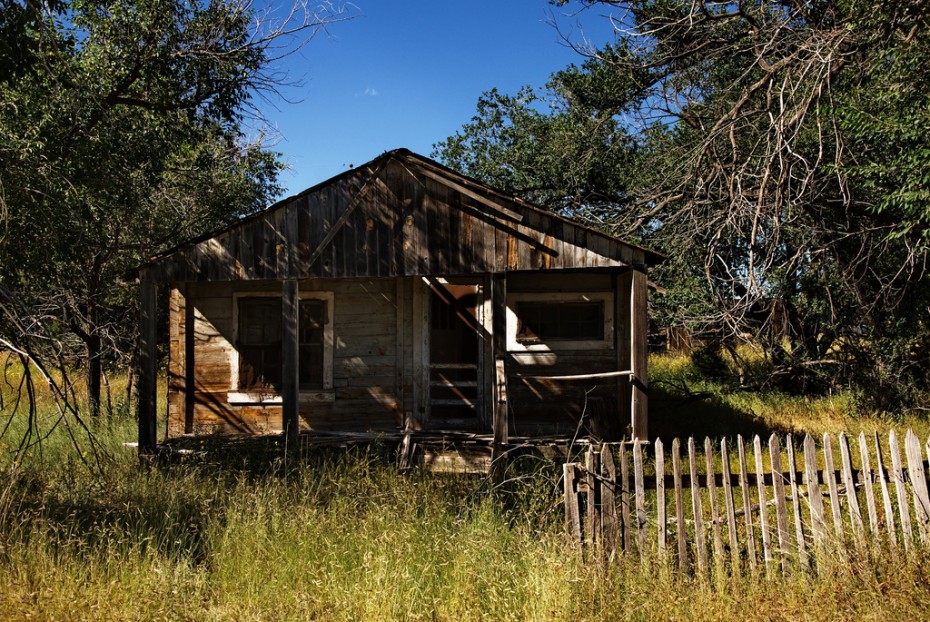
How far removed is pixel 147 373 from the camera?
402 inches

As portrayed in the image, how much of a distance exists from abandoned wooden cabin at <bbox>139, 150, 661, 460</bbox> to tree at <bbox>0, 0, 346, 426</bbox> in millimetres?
1678

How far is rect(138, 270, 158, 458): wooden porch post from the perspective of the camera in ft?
32.9

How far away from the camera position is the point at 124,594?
4598 mm

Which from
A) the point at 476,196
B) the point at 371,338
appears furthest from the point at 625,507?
the point at 371,338

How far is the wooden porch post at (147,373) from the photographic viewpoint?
10.0m

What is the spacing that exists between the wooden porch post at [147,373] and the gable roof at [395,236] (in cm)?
44

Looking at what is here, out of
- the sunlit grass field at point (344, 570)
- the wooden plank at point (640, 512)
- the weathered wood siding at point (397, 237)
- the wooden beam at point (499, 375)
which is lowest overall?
the sunlit grass field at point (344, 570)

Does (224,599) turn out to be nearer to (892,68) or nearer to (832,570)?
(832,570)

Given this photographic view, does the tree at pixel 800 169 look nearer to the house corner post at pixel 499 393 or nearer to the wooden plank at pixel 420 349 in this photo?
the house corner post at pixel 499 393

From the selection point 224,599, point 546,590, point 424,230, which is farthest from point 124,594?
point 424,230

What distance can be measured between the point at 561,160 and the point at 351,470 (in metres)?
12.3

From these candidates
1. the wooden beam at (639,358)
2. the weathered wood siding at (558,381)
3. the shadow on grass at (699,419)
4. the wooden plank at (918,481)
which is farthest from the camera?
the shadow on grass at (699,419)

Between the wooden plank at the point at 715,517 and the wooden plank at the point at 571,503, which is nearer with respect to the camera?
the wooden plank at the point at 715,517

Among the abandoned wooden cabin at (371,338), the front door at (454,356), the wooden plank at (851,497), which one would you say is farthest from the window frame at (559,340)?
the wooden plank at (851,497)
